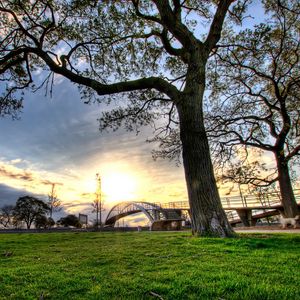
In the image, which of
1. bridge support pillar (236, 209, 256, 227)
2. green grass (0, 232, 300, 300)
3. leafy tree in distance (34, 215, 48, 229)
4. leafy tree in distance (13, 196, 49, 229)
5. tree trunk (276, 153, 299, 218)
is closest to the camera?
green grass (0, 232, 300, 300)

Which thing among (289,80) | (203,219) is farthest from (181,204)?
(203,219)

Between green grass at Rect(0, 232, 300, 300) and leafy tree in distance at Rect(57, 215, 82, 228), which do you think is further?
leafy tree in distance at Rect(57, 215, 82, 228)

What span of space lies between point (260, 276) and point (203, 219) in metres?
4.06

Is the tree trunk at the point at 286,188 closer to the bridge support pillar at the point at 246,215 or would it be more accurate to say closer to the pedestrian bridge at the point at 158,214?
the bridge support pillar at the point at 246,215

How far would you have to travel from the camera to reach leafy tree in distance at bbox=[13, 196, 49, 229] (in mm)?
51219

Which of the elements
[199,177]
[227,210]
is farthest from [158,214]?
[199,177]

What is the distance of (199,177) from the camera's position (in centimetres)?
727

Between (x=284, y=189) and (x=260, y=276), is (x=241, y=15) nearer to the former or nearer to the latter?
(x=284, y=189)

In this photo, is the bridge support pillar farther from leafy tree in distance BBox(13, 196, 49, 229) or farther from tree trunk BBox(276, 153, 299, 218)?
leafy tree in distance BBox(13, 196, 49, 229)

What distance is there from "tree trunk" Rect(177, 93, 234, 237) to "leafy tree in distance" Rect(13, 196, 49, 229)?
169ft

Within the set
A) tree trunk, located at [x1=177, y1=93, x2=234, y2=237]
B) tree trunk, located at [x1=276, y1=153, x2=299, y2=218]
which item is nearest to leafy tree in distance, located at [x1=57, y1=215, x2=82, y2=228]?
tree trunk, located at [x1=276, y1=153, x2=299, y2=218]

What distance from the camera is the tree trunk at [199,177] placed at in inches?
272

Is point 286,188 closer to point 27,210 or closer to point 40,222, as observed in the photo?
point 40,222

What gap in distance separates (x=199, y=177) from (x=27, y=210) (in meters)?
53.1
